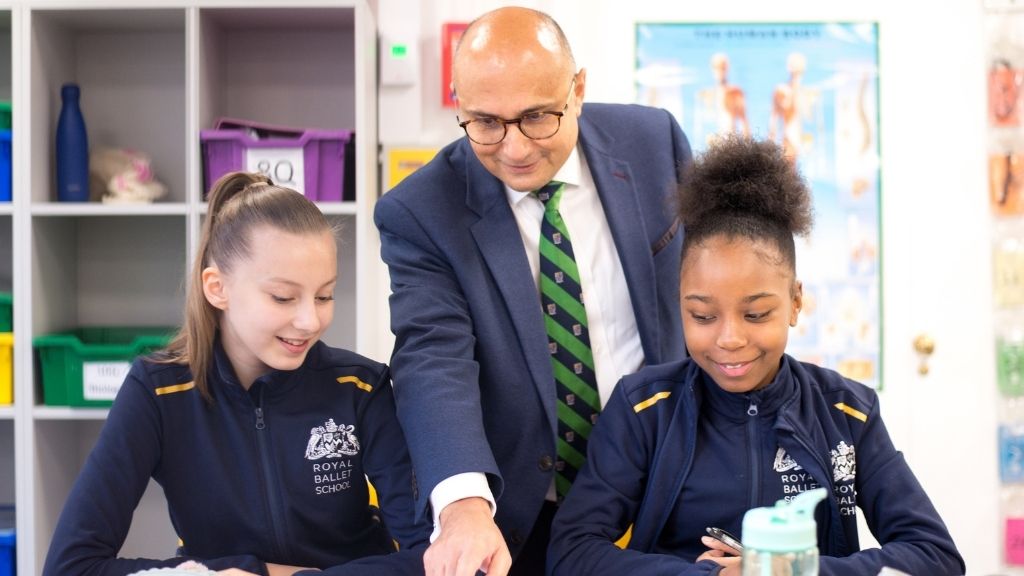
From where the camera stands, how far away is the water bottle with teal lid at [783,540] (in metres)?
0.88

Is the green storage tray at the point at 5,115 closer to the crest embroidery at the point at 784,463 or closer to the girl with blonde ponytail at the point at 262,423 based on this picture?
the girl with blonde ponytail at the point at 262,423

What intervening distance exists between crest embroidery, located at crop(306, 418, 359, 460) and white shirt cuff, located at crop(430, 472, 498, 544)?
264mm

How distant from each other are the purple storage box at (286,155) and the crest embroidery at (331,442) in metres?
1.35

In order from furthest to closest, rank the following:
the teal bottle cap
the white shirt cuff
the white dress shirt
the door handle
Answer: the door handle → the white dress shirt → the white shirt cuff → the teal bottle cap

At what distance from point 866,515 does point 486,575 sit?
61 cm

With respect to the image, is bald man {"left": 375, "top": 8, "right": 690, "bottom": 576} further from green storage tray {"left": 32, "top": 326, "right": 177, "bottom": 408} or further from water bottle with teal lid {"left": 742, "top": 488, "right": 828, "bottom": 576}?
green storage tray {"left": 32, "top": 326, "right": 177, "bottom": 408}

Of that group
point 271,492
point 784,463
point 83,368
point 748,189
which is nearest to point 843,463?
point 784,463

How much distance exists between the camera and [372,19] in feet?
9.73

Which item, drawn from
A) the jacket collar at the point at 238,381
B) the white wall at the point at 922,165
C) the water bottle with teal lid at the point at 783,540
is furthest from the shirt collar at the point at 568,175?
the white wall at the point at 922,165

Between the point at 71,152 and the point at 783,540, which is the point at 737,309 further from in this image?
the point at 71,152

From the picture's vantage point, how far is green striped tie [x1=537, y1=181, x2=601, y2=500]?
5.44 ft

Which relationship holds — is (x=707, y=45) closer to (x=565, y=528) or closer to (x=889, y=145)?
(x=889, y=145)

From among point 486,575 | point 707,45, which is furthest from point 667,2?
point 486,575

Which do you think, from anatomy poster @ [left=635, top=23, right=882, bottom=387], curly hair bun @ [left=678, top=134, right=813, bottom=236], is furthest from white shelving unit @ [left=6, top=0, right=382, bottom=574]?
curly hair bun @ [left=678, top=134, right=813, bottom=236]
